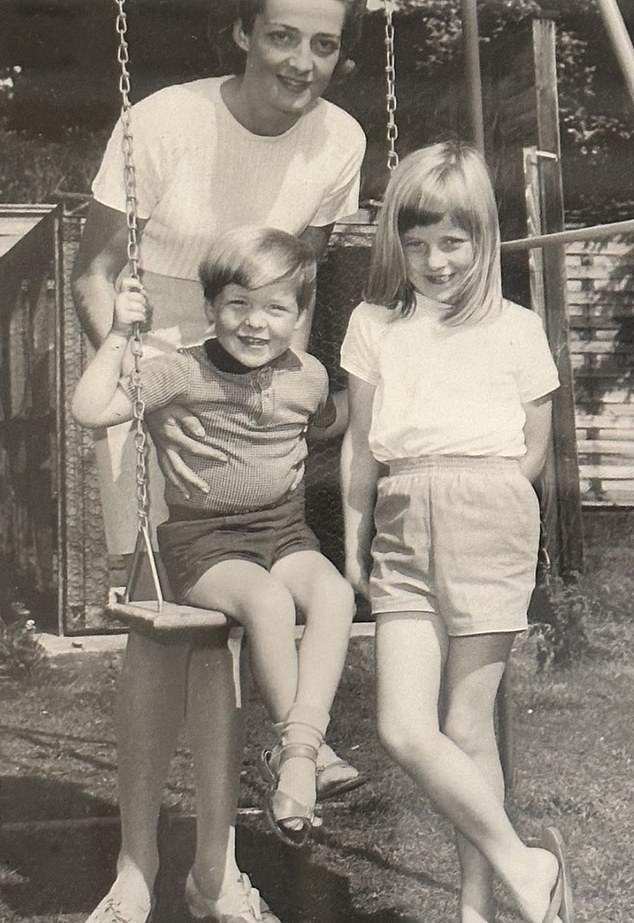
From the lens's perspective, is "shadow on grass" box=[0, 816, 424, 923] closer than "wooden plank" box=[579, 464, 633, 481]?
Yes

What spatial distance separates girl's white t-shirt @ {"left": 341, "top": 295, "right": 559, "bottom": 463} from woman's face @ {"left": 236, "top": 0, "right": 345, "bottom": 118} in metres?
0.32

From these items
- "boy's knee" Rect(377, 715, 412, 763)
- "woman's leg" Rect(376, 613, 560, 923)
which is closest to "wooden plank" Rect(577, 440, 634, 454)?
"woman's leg" Rect(376, 613, 560, 923)

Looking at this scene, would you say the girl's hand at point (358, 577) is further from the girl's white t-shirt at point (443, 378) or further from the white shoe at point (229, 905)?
the white shoe at point (229, 905)

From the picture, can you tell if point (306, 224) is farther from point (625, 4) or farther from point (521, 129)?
point (625, 4)

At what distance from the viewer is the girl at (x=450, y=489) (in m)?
1.62

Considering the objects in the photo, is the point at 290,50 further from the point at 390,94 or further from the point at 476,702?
the point at 476,702

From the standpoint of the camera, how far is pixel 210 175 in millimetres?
1702

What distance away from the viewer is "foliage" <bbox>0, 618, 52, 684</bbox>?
1.88 metres

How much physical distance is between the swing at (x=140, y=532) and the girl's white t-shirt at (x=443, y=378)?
24 cm

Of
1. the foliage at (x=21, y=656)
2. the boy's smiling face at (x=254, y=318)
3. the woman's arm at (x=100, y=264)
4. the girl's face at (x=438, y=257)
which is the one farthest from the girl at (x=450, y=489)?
the foliage at (x=21, y=656)

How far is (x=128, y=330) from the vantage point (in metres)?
1.62

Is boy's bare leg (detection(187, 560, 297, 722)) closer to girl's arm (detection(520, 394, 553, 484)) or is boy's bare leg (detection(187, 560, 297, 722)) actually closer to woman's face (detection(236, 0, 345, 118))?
girl's arm (detection(520, 394, 553, 484))

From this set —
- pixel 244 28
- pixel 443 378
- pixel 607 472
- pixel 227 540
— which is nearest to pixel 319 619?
pixel 227 540

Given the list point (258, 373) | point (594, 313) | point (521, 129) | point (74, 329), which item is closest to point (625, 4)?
point (521, 129)
